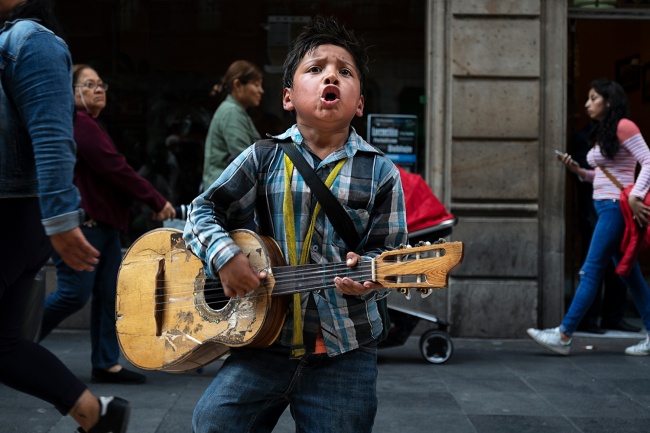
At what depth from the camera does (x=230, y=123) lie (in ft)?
23.6

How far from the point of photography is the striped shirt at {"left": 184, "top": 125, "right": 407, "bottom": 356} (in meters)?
3.13

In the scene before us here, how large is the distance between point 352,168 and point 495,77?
5.76 meters

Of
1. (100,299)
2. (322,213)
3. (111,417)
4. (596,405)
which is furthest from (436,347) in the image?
(322,213)

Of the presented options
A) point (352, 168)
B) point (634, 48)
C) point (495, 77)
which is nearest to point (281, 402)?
point (352, 168)

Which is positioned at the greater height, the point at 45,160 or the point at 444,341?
the point at 45,160

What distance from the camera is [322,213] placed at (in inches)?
125

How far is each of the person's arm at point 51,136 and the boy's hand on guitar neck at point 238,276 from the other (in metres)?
0.59

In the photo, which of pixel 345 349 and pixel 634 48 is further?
pixel 634 48

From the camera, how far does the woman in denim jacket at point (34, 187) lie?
338 centimetres

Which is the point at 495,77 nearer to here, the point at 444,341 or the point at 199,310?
the point at 444,341

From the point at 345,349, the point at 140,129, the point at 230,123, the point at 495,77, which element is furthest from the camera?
the point at 140,129

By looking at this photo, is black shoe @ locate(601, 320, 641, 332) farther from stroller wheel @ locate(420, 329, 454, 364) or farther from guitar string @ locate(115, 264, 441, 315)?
guitar string @ locate(115, 264, 441, 315)

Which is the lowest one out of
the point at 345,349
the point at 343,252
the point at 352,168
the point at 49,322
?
the point at 49,322

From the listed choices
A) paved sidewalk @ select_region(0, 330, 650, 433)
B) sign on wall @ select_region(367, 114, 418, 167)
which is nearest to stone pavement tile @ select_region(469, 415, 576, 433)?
paved sidewalk @ select_region(0, 330, 650, 433)
